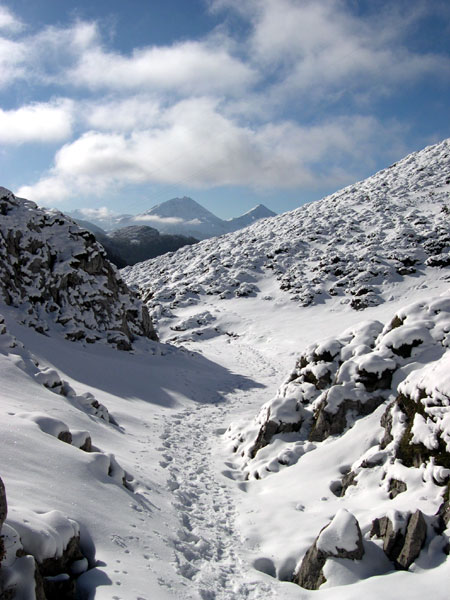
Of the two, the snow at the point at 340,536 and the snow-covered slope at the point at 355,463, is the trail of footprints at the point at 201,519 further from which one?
the snow at the point at 340,536

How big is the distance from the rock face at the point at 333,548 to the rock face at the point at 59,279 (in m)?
15.7

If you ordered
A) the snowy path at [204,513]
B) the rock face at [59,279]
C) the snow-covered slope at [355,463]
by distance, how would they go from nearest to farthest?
the snow-covered slope at [355,463] → the snowy path at [204,513] → the rock face at [59,279]

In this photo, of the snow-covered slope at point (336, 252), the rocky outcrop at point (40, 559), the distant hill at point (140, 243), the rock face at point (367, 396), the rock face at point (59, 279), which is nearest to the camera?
the rocky outcrop at point (40, 559)

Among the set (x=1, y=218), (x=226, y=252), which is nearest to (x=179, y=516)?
(x=1, y=218)

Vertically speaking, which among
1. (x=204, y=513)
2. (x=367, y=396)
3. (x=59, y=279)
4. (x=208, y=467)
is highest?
(x=59, y=279)

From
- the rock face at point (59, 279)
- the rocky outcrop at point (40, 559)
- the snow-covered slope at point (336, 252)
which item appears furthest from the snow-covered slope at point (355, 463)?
the snow-covered slope at point (336, 252)

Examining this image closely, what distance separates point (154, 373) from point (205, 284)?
82.8 feet

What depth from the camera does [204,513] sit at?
725cm

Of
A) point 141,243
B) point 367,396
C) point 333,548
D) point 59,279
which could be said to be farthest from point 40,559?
point 141,243

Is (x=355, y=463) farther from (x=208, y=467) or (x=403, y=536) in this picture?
(x=208, y=467)

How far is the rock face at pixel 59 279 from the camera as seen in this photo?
61.2 ft

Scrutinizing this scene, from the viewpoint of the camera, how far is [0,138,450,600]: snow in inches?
188

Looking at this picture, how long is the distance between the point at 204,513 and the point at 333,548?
112 inches

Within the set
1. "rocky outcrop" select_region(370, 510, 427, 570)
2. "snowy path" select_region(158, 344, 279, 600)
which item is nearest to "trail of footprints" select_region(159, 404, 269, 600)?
"snowy path" select_region(158, 344, 279, 600)
